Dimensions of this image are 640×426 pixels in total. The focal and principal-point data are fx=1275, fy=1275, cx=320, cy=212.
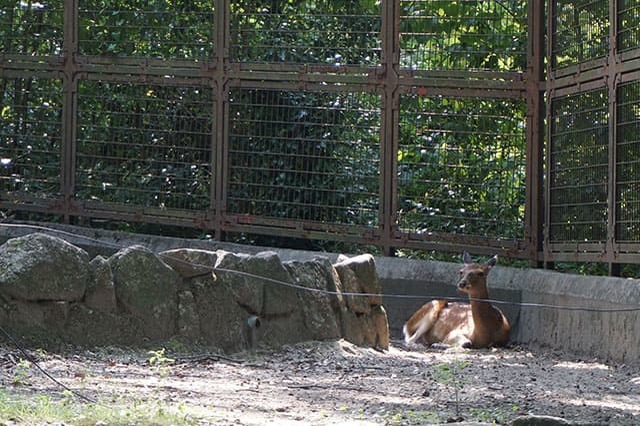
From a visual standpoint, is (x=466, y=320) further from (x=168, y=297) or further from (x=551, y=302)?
(x=168, y=297)

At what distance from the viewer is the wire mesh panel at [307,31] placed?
1187 centimetres

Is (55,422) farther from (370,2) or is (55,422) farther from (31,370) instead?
(370,2)

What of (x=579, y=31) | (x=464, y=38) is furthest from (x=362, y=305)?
(x=464, y=38)

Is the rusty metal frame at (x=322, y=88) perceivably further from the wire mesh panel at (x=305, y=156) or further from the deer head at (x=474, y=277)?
the deer head at (x=474, y=277)

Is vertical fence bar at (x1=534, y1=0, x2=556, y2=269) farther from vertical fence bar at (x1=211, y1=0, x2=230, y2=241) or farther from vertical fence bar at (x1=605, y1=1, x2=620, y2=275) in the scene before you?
vertical fence bar at (x1=211, y1=0, x2=230, y2=241)

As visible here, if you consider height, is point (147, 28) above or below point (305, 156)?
above

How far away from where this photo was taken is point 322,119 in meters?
11.9

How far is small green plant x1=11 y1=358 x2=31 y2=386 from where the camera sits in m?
6.71

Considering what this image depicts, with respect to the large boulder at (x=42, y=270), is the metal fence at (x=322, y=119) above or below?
above

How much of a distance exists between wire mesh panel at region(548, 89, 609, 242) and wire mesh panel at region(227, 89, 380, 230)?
1698mm

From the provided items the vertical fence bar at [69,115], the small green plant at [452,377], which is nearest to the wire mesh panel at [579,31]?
the small green plant at [452,377]

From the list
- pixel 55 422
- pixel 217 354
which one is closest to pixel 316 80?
pixel 217 354

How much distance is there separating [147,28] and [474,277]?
166 inches

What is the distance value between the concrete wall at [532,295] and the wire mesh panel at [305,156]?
481 millimetres
